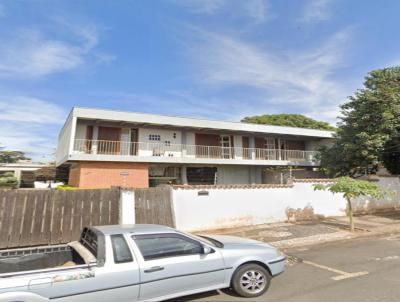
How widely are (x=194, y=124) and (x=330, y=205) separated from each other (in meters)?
9.56

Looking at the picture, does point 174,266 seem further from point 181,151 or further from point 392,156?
point 392,156

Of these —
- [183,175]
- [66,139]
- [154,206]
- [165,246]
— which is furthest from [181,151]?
[165,246]

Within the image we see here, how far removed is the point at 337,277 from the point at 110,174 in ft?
43.7

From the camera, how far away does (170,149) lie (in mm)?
18922

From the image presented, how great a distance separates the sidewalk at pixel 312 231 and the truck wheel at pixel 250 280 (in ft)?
12.3

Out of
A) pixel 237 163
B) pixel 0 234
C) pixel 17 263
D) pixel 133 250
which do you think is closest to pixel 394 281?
pixel 133 250

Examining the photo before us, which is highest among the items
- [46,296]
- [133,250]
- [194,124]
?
[194,124]

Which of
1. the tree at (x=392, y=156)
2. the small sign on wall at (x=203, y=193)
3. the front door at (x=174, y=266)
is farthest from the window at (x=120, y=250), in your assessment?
the tree at (x=392, y=156)

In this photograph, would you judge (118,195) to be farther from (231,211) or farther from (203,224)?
(231,211)

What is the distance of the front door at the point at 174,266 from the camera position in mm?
3930

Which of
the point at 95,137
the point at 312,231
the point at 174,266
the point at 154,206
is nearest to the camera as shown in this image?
the point at 174,266

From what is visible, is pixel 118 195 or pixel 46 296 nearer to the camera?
pixel 46 296

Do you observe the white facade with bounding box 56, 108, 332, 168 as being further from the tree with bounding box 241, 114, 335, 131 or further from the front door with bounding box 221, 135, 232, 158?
the tree with bounding box 241, 114, 335, 131

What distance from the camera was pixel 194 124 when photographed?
18.7 m
